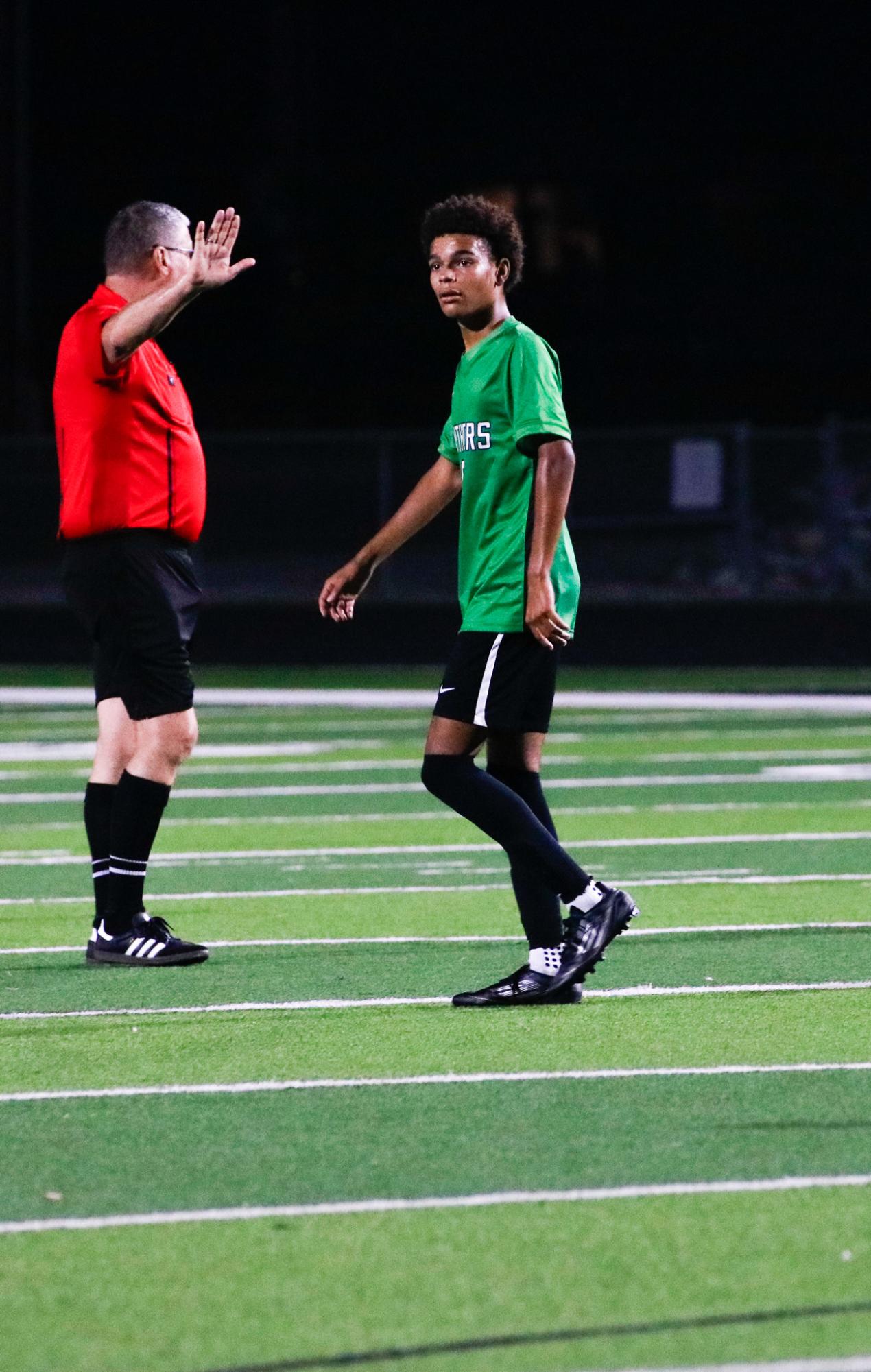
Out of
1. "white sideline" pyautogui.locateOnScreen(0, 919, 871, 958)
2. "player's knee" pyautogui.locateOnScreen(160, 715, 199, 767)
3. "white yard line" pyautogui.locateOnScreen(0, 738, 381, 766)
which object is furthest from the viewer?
"white yard line" pyautogui.locateOnScreen(0, 738, 381, 766)

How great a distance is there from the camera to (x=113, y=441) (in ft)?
23.5

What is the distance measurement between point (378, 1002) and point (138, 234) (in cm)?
246

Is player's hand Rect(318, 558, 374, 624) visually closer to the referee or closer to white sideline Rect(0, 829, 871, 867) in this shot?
the referee

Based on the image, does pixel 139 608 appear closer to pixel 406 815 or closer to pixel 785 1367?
pixel 785 1367

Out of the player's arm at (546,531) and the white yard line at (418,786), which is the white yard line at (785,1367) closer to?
the player's arm at (546,531)

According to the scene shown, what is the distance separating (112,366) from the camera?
23.1 ft

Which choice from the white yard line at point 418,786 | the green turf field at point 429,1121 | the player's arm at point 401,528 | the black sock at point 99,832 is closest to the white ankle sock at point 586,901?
the green turf field at point 429,1121

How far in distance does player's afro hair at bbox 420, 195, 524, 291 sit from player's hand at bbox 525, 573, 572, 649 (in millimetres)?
888

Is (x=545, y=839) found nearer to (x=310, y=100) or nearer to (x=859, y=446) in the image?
(x=859, y=446)

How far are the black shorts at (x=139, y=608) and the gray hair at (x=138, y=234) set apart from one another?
0.82m

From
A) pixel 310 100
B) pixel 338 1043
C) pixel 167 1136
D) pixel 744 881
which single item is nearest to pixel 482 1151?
pixel 167 1136

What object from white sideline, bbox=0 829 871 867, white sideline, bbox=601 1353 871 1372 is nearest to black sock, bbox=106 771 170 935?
white sideline, bbox=0 829 871 867

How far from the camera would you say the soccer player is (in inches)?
244

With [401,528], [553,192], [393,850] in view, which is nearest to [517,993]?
[401,528]
